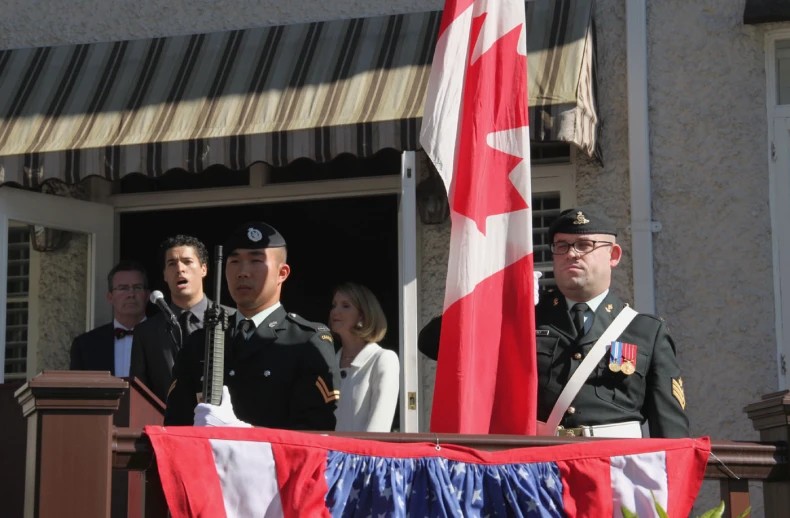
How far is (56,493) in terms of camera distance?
3.89m

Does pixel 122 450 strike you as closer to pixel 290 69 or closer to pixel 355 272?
pixel 290 69

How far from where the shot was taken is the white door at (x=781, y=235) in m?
7.07

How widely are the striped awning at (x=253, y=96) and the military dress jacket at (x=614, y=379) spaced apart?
1580 mm

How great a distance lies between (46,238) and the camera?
7.96 m

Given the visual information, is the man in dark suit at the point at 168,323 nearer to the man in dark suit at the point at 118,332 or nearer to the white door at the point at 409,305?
the man in dark suit at the point at 118,332

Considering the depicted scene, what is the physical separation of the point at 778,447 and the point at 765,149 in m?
3.13

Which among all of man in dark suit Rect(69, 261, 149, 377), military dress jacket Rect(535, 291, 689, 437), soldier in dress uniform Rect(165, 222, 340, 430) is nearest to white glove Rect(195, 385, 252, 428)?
soldier in dress uniform Rect(165, 222, 340, 430)

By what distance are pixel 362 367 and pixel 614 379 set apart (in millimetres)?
1784

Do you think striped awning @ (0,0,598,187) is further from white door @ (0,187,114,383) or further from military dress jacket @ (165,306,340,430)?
military dress jacket @ (165,306,340,430)

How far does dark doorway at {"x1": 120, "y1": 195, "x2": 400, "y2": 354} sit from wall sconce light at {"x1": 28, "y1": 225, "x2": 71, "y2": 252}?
167 cm

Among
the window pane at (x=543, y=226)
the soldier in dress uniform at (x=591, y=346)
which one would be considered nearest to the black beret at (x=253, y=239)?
the soldier in dress uniform at (x=591, y=346)

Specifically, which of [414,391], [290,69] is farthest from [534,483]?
[290,69]

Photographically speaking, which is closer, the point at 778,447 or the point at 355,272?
the point at 778,447

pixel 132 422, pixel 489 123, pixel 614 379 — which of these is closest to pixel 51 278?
pixel 132 422
